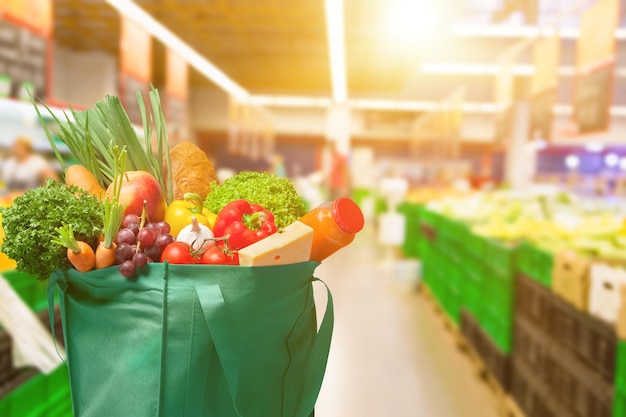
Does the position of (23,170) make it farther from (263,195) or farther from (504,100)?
(263,195)

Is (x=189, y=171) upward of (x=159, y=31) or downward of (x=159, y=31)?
downward

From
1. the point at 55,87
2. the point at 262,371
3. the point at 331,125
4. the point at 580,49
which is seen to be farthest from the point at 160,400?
the point at 331,125

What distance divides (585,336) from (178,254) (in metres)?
2.51

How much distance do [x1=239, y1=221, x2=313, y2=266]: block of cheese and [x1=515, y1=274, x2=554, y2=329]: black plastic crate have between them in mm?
2757

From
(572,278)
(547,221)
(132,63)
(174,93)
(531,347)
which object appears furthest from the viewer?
(174,93)

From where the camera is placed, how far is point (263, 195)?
1.03m

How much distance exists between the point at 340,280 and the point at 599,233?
185 inches

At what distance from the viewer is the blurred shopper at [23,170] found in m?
7.00

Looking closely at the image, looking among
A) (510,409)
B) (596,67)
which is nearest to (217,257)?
(510,409)

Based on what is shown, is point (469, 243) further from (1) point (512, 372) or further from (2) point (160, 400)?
(2) point (160, 400)

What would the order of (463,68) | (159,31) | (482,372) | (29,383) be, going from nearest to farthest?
(29,383)
(482,372)
(159,31)
(463,68)

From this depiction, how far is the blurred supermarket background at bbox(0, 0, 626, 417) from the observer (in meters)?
2.88

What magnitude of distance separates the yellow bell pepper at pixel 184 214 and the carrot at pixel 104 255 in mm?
122

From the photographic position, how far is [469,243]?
524cm
